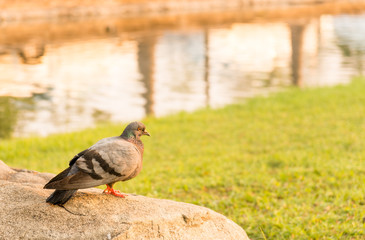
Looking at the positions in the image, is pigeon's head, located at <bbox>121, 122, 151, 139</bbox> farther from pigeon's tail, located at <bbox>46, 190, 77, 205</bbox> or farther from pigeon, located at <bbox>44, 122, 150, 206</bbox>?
pigeon's tail, located at <bbox>46, 190, 77, 205</bbox>

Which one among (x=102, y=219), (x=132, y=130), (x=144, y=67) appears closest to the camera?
(x=102, y=219)

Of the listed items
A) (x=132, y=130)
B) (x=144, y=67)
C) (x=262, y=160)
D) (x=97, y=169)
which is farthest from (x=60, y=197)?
(x=144, y=67)

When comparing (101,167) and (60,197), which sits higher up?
(101,167)

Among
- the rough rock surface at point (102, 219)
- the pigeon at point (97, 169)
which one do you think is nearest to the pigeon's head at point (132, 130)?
the pigeon at point (97, 169)

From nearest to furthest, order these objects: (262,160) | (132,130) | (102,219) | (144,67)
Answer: (102,219)
(132,130)
(262,160)
(144,67)

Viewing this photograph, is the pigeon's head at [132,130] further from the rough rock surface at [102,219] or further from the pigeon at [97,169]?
the rough rock surface at [102,219]

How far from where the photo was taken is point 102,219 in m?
3.39

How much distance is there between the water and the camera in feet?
40.2

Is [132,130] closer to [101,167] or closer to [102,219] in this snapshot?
[101,167]

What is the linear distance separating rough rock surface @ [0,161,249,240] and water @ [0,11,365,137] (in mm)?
7183

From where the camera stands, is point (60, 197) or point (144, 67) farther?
point (144, 67)

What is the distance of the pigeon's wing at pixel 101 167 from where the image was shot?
3.37m

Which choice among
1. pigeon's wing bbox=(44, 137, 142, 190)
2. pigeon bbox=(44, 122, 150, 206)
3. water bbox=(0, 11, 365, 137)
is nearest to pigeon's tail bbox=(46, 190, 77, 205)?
pigeon bbox=(44, 122, 150, 206)

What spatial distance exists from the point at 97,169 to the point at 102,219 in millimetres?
337
